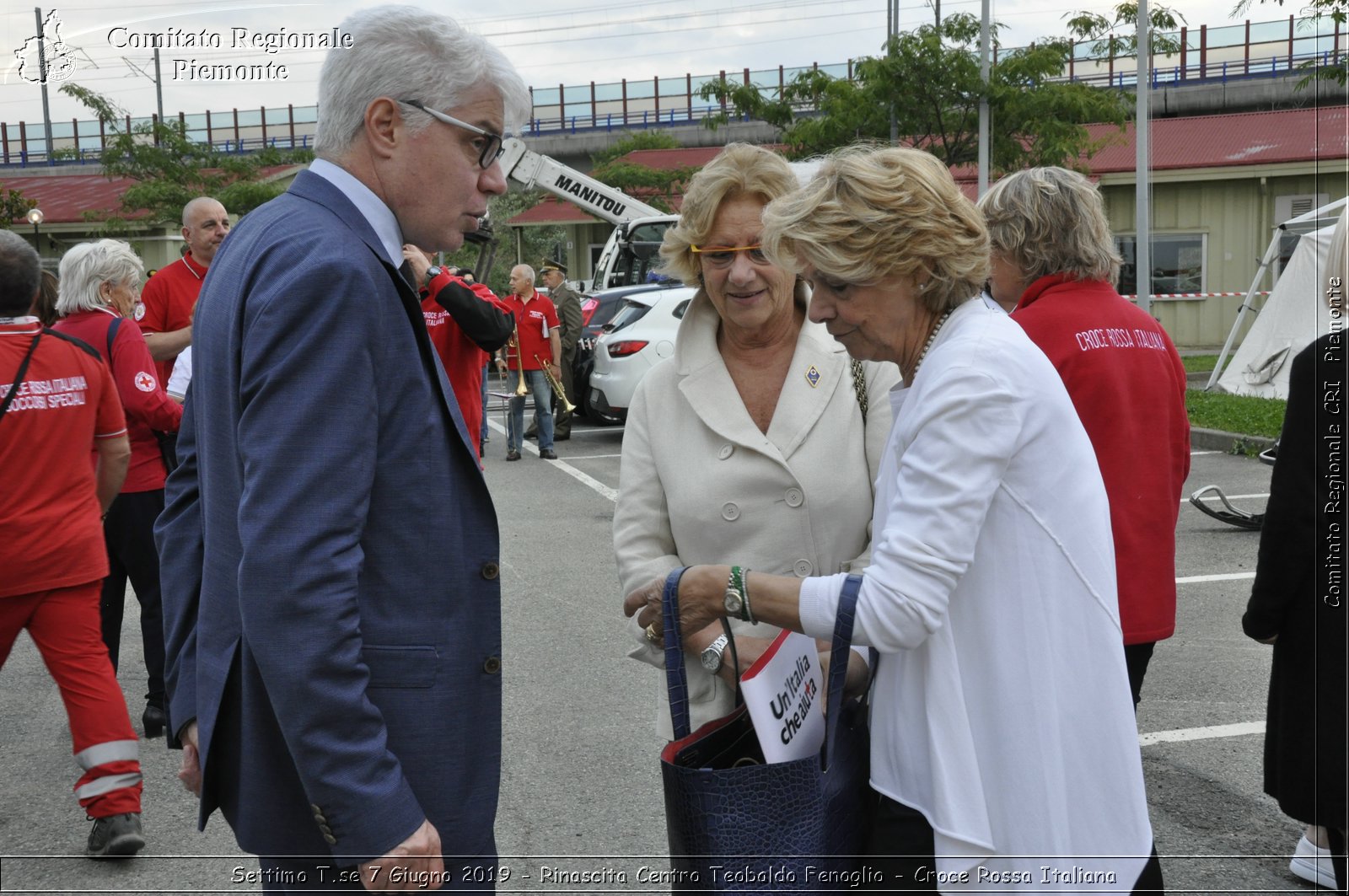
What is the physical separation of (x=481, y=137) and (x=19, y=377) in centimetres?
282

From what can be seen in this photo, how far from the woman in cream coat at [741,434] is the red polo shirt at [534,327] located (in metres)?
11.0

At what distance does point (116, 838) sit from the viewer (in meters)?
4.00

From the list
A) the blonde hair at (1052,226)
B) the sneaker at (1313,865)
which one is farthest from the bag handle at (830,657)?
the sneaker at (1313,865)

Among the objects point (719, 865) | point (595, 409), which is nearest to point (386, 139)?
point (719, 865)

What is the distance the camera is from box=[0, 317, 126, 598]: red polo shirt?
395cm

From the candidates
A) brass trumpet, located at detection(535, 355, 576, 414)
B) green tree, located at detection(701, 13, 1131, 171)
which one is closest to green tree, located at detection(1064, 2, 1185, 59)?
green tree, located at detection(701, 13, 1131, 171)

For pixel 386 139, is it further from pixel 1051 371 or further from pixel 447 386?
pixel 1051 371

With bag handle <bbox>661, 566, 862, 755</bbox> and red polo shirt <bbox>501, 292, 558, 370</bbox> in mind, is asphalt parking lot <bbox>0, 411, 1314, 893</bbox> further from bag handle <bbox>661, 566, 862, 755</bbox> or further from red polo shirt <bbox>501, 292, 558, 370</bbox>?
red polo shirt <bbox>501, 292, 558, 370</bbox>

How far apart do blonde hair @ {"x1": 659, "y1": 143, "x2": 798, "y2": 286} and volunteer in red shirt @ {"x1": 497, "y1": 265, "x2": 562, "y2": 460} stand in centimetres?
1090

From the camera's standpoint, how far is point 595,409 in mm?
15898

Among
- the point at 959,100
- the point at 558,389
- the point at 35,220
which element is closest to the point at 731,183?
the point at 558,389

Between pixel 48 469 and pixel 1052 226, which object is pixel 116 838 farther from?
pixel 1052 226

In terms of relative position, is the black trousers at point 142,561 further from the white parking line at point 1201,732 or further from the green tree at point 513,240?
the green tree at point 513,240

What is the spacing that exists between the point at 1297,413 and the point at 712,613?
1.64 m
